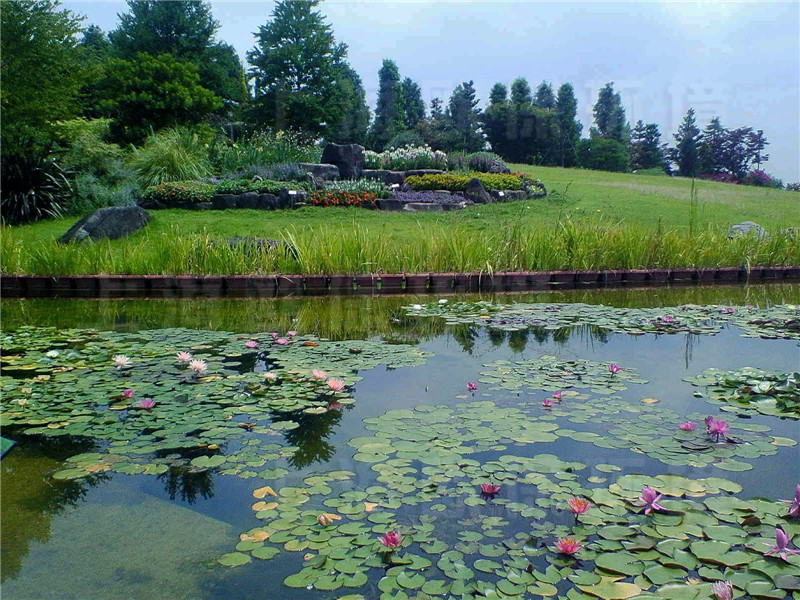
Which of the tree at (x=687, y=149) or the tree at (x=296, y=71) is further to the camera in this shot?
the tree at (x=296, y=71)

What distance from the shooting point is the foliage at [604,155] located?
27.5 metres

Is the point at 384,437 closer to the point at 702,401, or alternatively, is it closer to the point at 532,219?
the point at 702,401

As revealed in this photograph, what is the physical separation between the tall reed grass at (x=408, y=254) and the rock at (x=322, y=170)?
279 inches

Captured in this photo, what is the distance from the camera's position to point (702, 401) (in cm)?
291

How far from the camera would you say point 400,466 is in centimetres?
218

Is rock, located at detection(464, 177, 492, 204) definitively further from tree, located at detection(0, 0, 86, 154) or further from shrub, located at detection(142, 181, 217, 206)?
tree, located at detection(0, 0, 86, 154)

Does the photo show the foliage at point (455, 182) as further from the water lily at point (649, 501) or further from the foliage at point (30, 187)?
the water lily at point (649, 501)

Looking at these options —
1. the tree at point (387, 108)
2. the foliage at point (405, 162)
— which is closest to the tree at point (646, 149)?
the tree at point (387, 108)

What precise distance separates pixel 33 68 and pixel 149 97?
8940 millimetres

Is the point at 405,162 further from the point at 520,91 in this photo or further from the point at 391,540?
the point at 520,91

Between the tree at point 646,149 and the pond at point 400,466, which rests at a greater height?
the tree at point 646,149

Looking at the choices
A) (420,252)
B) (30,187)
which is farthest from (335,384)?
(30,187)

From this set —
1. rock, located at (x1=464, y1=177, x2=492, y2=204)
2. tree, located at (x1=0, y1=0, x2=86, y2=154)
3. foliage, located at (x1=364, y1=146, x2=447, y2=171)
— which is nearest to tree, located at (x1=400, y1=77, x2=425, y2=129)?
foliage, located at (x1=364, y1=146, x2=447, y2=171)

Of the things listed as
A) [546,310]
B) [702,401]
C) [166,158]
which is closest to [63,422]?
[702,401]
